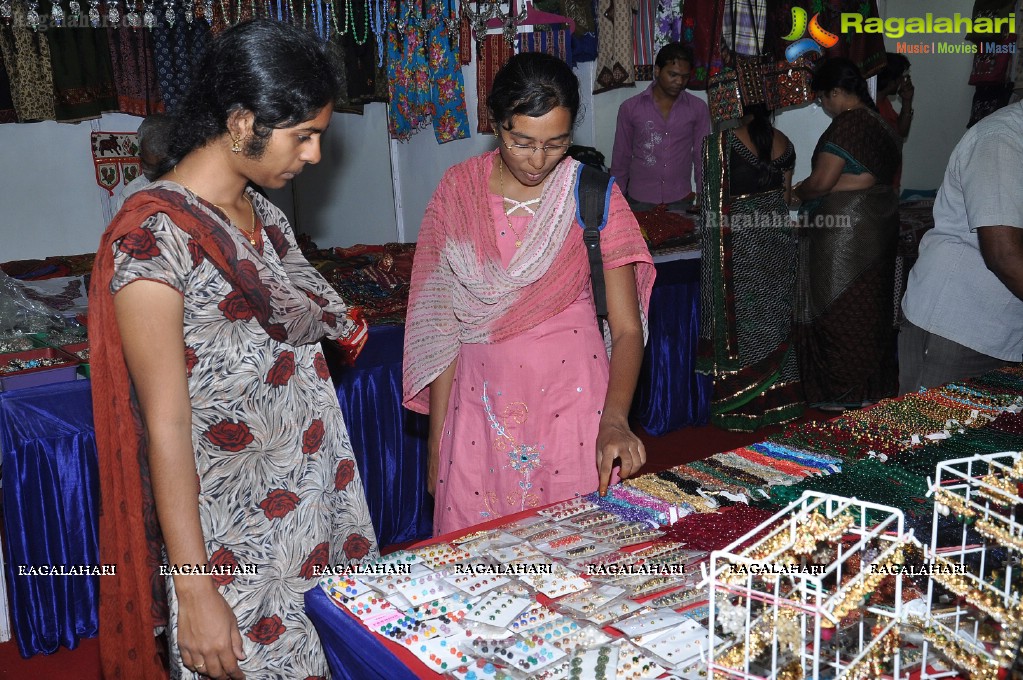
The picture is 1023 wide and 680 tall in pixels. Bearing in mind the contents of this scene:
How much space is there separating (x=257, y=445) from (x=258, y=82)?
1.99 feet

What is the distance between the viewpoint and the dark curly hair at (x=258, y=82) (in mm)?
1261

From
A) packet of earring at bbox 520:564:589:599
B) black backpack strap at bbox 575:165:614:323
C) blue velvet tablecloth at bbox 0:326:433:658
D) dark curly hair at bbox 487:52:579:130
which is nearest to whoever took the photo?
packet of earring at bbox 520:564:589:599

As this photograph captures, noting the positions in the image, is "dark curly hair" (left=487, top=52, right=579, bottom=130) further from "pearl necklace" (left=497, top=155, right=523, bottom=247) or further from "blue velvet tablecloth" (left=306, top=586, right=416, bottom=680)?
"blue velvet tablecloth" (left=306, top=586, right=416, bottom=680)

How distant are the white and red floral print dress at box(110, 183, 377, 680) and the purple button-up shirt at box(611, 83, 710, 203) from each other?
4.98 meters

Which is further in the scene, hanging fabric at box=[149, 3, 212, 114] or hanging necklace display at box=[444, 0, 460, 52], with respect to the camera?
hanging necklace display at box=[444, 0, 460, 52]

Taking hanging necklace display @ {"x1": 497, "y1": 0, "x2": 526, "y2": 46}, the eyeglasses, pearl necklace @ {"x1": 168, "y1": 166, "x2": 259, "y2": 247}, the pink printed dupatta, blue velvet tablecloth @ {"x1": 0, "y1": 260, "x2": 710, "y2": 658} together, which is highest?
hanging necklace display @ {"x1": 497, "y1": 0, "x2": 526, "y2": 46}

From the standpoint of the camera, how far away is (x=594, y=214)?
1920 millimetres

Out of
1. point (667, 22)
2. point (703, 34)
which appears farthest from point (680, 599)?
point (667, 22)

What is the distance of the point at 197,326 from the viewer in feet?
4.27

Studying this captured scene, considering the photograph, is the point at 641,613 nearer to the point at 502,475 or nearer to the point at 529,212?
the point at 502,475

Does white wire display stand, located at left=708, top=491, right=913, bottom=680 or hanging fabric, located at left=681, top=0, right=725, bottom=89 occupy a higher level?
hanging fabric, located at left=681, top=0, right=725, bottom=89

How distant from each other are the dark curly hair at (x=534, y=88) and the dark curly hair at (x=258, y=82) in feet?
1.62

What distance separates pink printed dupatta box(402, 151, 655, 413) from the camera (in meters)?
1.92

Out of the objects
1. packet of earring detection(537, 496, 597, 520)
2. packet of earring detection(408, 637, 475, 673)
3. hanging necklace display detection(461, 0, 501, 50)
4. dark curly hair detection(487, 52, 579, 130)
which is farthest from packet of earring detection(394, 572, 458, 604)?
hanging necklace display detection(461, 0, 501, 50)
